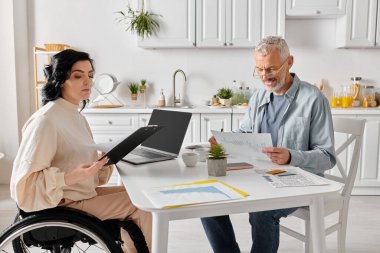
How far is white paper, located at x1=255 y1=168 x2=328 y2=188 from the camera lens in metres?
1.46

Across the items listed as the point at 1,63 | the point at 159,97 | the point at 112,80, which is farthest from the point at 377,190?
the point at 1,63

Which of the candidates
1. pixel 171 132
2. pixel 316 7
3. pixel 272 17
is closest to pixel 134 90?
pixel 272 17

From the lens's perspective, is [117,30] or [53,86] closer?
[53,86]

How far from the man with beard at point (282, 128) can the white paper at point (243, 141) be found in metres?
0.05

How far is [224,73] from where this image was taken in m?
4.28

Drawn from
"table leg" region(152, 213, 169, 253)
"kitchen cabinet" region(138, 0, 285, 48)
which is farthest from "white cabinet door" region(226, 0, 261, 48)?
"table leg" region(152, 213, 169, 253)

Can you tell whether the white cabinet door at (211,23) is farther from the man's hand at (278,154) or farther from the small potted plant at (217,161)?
the small potted plant at (217,161)

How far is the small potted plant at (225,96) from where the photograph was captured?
4.02 m

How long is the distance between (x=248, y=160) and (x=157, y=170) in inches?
17.4

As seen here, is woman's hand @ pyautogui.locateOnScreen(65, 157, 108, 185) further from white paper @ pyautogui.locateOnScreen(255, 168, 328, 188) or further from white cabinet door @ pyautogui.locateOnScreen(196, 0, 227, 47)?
white cabinet door @ pyautogui.locateOnScreen(196, 0, 227, 47)

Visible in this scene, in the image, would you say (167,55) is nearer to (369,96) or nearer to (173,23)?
(173,23)

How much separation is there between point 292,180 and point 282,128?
0.55m

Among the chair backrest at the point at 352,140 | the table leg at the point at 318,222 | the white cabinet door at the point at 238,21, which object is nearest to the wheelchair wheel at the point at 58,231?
the table leg at the point at 318,222

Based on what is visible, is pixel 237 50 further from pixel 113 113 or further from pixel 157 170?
pixel 157 170
